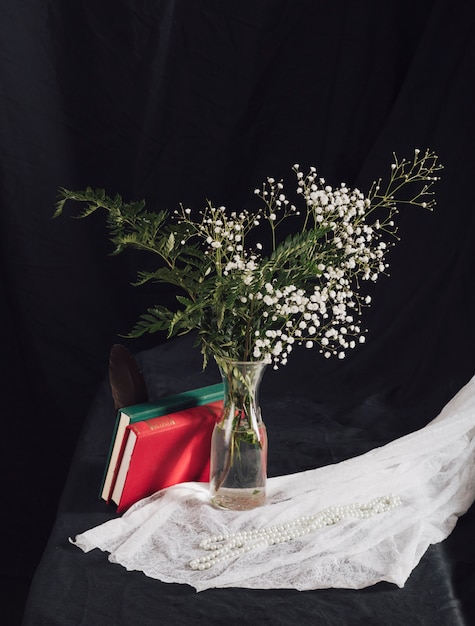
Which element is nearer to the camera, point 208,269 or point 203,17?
point 208,269

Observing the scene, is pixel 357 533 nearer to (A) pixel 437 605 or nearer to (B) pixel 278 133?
(A) pixel 437 605

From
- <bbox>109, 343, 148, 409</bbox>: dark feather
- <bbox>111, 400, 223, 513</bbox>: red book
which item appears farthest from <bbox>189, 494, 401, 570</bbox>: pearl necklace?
<bbox>109, 343, 148, 409</bbox>: dark feather

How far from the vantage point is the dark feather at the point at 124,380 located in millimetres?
1580

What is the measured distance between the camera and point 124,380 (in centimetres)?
158

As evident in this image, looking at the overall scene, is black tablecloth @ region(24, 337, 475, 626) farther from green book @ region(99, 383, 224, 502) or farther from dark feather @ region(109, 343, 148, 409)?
dark feather @ region(109, 343, 148, 409)

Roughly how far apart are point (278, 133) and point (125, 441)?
4.09ft

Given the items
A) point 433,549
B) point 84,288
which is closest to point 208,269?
point 433,549

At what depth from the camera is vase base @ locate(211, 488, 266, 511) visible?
59.8 inches

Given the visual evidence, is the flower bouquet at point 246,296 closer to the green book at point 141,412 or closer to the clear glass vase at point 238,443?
the clear glass vase at point 238,443

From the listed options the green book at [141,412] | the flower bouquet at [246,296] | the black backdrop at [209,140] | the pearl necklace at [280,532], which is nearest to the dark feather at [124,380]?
the green book at [141,412]

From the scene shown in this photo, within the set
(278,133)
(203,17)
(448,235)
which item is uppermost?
(203,17)

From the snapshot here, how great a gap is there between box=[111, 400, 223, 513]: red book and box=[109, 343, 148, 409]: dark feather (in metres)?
0.08

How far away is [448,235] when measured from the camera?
226cm

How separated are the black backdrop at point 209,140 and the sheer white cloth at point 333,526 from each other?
527mm
